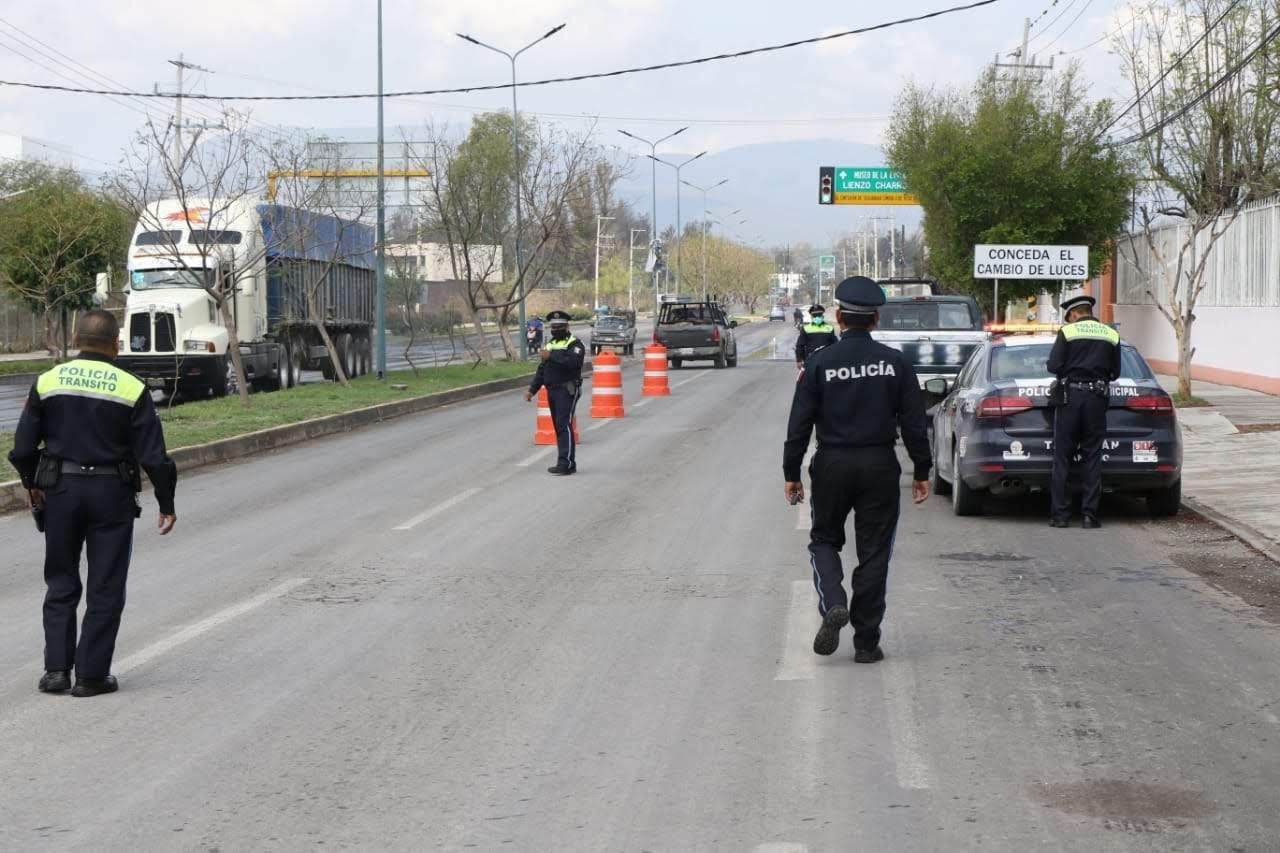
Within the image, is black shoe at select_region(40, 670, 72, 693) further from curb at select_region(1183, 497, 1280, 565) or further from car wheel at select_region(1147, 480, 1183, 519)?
car wheel at select_region(1147, 480, 1183, 519)

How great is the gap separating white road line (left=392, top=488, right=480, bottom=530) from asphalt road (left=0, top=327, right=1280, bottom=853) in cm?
22

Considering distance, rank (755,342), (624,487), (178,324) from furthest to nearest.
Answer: (755,342) → (178,324) → (624,487)

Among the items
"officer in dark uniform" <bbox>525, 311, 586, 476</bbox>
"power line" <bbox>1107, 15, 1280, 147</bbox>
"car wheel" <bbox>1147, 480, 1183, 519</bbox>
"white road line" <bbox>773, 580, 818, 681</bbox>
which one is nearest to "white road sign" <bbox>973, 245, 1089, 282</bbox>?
"power line" <bbox>1107, 15, 1280, 147</bbox>

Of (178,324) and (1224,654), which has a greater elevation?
(178,324)

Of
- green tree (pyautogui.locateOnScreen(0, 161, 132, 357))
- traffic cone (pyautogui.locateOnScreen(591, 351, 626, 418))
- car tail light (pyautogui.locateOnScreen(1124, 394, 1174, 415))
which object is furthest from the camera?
green tree (pyautogui.locateOnScreen(0, 161, 132, 357))

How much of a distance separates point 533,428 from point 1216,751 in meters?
17.5

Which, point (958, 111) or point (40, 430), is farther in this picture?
point (958, 111)

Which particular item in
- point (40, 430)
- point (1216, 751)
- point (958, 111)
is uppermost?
point (958, 111)

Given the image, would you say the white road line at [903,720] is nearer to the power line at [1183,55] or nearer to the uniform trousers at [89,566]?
the uniform trousers at [89,566]

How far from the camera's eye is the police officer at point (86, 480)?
23.3 ft

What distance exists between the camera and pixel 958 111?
149 feet

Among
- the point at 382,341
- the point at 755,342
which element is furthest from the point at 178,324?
the point at 755,342

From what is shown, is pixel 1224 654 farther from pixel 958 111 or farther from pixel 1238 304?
pixel 958 111

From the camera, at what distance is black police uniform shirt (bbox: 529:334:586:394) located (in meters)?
16.7
